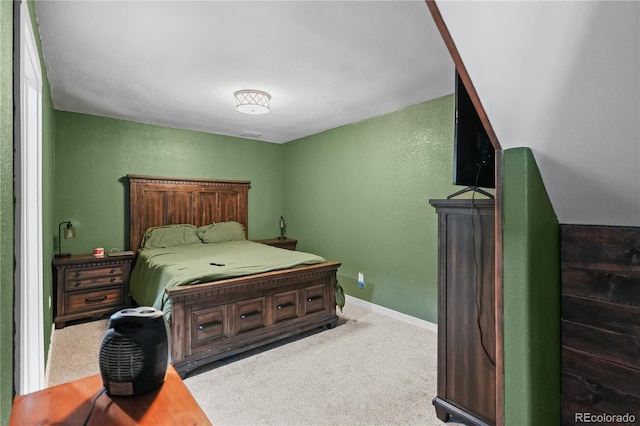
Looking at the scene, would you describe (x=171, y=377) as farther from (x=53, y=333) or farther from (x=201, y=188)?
(x=201, y=188)

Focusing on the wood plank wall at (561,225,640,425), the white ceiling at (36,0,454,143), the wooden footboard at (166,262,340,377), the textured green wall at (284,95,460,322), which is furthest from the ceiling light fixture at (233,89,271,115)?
the wood plank wall at (561,225,640,425)

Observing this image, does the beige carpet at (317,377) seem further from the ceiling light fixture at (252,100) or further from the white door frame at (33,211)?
the ceiling light fixture at (252,100)

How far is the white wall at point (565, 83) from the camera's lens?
818 mm

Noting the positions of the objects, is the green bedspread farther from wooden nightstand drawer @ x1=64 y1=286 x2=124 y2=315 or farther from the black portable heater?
the black portable heater

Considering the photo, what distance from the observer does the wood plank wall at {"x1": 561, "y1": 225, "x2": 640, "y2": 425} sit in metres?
1.33

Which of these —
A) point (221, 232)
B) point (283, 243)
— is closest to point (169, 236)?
point (221, 232)

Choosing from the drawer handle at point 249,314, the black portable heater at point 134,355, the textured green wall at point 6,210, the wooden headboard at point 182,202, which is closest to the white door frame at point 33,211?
the textured green wall at point 6,210

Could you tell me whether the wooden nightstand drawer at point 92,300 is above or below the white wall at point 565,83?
below

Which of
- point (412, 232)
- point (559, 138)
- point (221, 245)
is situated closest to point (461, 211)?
point (559, 138)

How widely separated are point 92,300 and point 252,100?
2692 millimetres

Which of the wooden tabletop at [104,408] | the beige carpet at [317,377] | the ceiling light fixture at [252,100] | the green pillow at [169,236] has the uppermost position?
the ceiling light fixture at [252,100]

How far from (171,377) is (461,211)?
5.12 ft

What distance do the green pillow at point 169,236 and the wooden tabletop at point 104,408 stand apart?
3.14 m

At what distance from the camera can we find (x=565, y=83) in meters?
0.96
